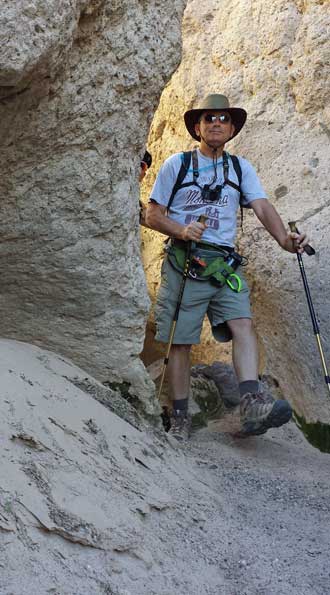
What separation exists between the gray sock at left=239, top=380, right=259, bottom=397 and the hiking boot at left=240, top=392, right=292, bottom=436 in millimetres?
76

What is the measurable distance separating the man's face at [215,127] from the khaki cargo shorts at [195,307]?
954 mm

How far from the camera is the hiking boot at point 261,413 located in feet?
17.9

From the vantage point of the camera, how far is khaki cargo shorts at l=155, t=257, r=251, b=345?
6172 millimetres

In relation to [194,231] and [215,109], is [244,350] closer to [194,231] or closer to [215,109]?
[194,231]

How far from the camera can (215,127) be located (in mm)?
6324

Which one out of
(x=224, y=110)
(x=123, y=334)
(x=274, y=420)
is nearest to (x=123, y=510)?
(x=123, y=334)

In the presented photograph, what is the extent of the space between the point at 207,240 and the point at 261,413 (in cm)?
132

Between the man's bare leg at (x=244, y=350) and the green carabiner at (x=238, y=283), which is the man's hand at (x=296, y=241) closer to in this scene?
the green carabiner at (x=238, y=283)

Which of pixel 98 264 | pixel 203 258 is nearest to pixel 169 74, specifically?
pixel 98 264

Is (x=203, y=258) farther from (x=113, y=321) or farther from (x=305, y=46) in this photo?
(x=305, y=46)

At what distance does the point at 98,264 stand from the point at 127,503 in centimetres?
162

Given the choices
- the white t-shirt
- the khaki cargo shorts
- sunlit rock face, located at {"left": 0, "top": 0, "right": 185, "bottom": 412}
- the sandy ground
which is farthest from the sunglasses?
the sandy ground

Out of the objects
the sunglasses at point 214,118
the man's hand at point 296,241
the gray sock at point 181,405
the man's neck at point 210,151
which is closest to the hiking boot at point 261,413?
the gray sock at point 181,405

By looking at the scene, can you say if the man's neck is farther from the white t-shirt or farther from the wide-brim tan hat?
the wide-brim tan hat
